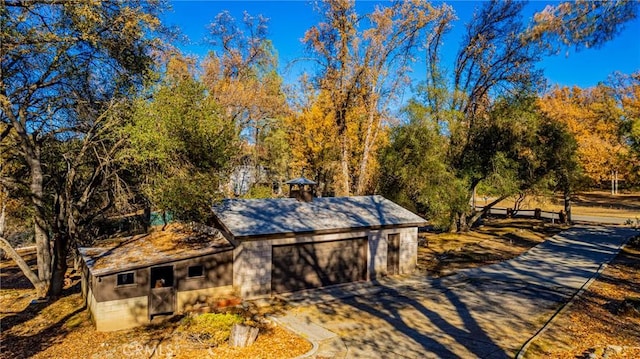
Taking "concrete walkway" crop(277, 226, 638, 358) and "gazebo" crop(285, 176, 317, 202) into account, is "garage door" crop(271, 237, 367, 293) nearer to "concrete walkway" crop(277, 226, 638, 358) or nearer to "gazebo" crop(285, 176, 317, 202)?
"concrete walkway" crop(277, 226, 638, 358)

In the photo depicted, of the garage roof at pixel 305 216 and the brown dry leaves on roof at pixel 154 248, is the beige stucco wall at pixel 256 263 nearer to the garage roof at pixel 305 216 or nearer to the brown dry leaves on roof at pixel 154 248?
the garage roof at pixel 305 216

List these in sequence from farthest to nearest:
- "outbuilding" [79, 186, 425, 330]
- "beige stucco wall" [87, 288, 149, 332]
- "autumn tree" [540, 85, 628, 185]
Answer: "autumn tree" [540, 85, 628, 185] → "outbuilding" [79, 186, 425, 330] → "beige stucco wall" [87, 288, 149, 332]

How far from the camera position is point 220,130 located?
17.8 meters

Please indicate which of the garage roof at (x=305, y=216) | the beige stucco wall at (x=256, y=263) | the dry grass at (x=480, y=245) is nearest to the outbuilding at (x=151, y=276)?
the beige stucco wall at (x=256, y=263)

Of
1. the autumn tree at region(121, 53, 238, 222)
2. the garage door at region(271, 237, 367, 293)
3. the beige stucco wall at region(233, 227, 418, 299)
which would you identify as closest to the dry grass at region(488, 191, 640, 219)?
the garage door at region(271, 237, 367, 293)

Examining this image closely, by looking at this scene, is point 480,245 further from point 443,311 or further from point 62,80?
point 62,80

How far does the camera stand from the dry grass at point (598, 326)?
31.3 feet

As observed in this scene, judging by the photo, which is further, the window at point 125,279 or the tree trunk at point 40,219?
the tree trunk at point 40,219

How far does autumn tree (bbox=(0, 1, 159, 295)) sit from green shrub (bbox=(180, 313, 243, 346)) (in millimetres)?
7097

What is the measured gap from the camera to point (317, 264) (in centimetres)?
1634

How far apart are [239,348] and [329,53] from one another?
23304 mm

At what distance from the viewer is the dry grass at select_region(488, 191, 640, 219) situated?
43181 millimetres

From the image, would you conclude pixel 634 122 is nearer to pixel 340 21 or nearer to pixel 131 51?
pixel 340 21

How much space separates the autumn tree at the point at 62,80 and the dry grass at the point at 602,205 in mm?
36264
